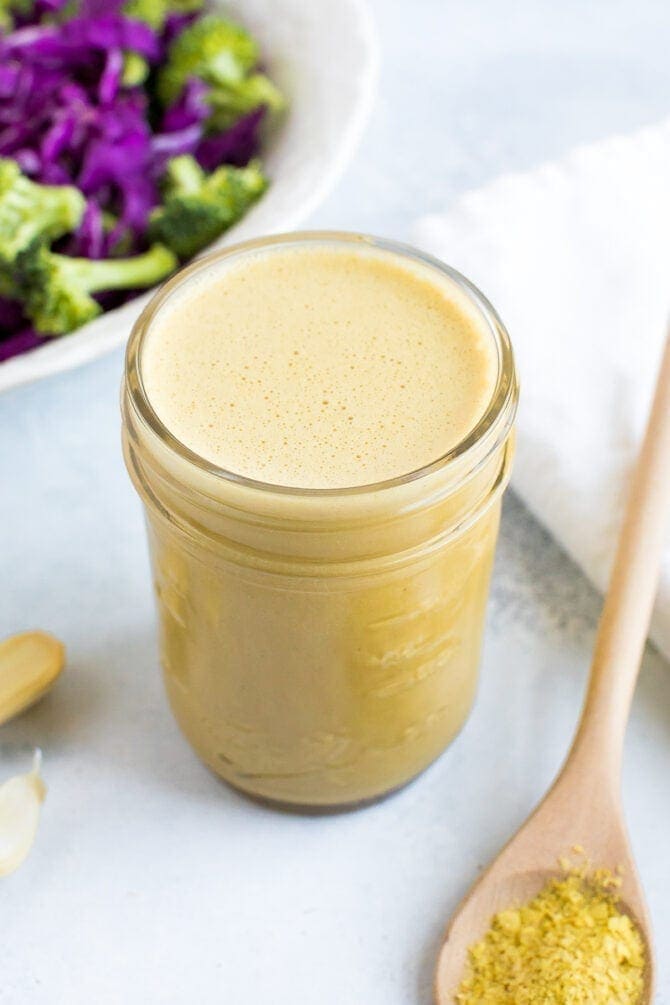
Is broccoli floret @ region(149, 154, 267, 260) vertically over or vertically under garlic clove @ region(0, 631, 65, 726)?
over

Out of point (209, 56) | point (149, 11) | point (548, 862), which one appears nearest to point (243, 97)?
point (209, 56)

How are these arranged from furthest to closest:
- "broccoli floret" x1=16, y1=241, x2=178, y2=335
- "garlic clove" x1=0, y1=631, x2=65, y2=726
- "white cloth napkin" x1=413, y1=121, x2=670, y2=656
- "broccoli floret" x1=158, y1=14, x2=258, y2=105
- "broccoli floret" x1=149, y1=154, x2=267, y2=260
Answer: "broccoli floret" x1=158, y1=14, x2=258, y2=105 → "broccoli floret" x1=149, y1=154, x2=267, y2=260 → "broccoli floret" x1=16, y1=241, x2=178, y2=335 → "white cloth napkin" x1=413, y1=121, x2=670, y2=656 → "garlic clove" x1=0, y1=631, x2=65, y2=726

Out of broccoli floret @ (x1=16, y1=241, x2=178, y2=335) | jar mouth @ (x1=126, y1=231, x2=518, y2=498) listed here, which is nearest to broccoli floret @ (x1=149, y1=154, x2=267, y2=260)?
broccoli floret @ (x1=16, y1=241, x2=178, y2=335)

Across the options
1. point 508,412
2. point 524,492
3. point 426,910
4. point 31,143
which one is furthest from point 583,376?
point 31,143

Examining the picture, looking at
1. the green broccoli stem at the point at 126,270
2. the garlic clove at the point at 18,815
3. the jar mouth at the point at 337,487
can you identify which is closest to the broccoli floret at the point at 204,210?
the green broccoli stem at the point at 126,270

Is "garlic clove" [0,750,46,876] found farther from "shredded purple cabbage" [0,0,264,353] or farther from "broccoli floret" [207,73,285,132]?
"broccoli floret" [207,73,285,132]

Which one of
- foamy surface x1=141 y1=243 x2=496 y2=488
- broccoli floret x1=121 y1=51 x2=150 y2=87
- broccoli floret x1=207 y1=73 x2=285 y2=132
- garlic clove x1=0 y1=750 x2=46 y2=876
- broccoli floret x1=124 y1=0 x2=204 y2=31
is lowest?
garlic clove x1=0 y1=750 x2=46 y2=876
